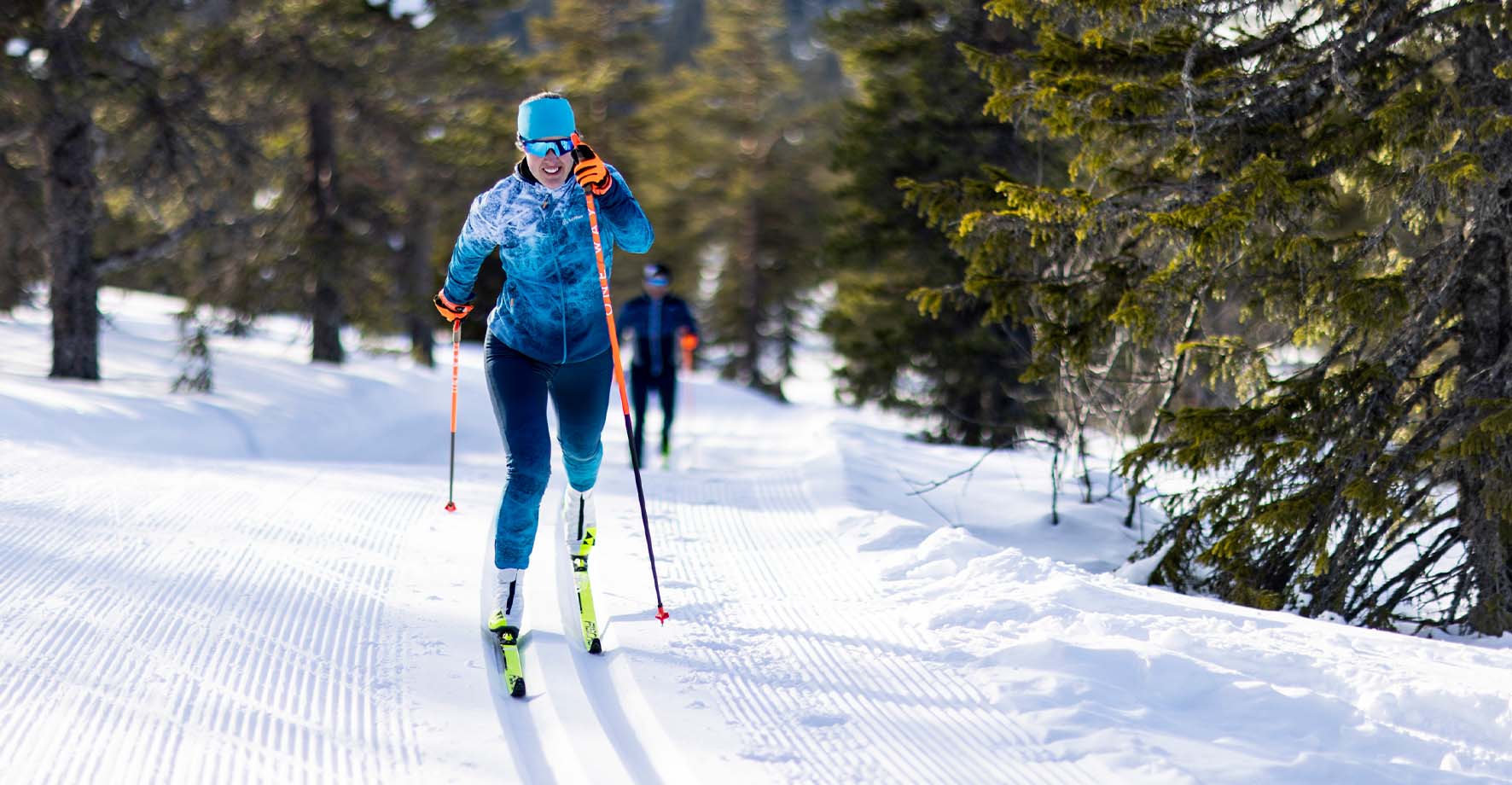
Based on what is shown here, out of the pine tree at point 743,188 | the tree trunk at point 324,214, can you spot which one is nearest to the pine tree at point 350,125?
the tree trunk at point 324,214

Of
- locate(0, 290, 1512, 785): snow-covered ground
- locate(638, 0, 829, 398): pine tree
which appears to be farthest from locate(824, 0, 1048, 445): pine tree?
locate(638, 0, 829, 398): pine tree

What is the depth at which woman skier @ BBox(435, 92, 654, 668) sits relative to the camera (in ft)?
13.6

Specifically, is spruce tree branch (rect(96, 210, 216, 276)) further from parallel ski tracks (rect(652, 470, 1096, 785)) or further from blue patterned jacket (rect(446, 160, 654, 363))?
blue patterned jacket (rect(446, 160, 654, 363))

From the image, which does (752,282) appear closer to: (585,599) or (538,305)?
(585,599)

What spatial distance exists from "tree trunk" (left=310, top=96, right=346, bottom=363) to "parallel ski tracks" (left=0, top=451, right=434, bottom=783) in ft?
32.7

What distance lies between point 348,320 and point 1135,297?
15.2 m

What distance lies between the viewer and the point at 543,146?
402 cm

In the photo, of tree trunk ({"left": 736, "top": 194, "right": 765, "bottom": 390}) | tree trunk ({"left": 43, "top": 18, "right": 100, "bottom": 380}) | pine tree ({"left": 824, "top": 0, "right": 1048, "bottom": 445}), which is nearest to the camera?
tree trunk ({"left": 43, "top": 18, "right": 100, "bottom": 380})

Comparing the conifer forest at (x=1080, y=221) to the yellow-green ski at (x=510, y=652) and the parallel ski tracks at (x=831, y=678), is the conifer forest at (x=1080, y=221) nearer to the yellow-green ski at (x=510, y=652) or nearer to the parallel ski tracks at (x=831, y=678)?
the parallel ski tracks at (x=831, y=678)

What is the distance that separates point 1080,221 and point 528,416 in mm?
3533

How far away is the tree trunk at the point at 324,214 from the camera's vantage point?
1638 cm

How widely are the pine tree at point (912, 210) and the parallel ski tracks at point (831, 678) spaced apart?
9.22 meters

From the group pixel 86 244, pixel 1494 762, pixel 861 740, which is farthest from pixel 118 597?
pixel 86 244

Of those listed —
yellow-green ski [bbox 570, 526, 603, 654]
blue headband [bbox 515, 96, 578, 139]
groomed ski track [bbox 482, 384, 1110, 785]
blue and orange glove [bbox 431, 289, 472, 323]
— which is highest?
blue headband [bbox 515, 96, 578, 139]
